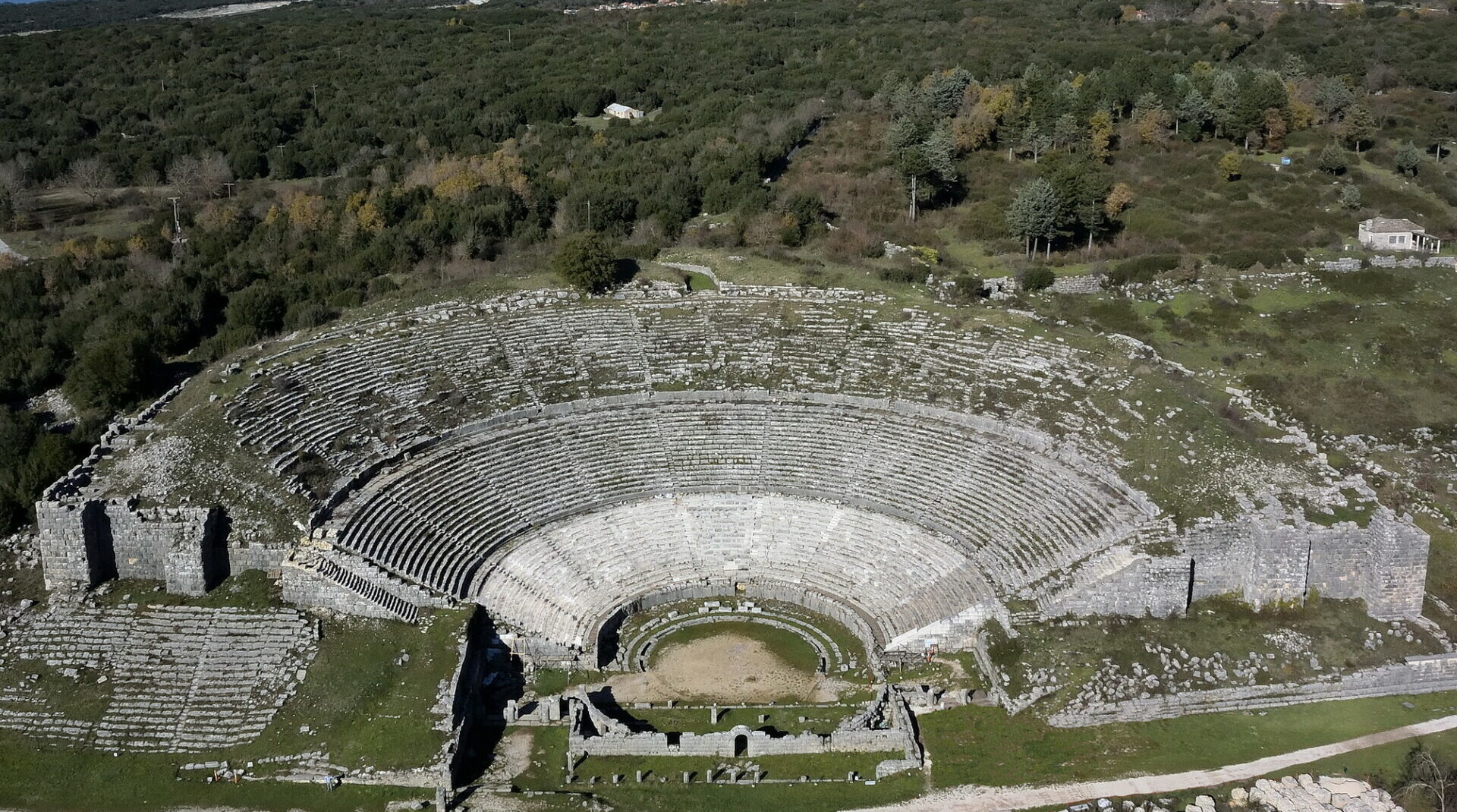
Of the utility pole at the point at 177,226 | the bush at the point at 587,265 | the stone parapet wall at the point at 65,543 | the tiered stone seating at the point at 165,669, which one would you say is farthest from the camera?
the utility pole at the point at 177,226

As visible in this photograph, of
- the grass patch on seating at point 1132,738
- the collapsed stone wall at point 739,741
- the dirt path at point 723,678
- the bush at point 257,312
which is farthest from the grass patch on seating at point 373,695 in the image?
the bush at point 257,312

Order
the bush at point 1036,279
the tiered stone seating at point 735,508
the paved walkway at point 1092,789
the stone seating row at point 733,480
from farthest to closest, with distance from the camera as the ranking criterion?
the bush at point 1036,279
the stone seating row at point 733,480
the tiered stone seating at point 735,508
the paved walkway at point 1092,789

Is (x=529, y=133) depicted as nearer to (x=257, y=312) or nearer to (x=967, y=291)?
(x=257, y=312)

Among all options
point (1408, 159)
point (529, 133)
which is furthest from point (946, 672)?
point (529, 133)

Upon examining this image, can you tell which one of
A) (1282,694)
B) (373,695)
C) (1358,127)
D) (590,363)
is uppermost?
(1358,127)

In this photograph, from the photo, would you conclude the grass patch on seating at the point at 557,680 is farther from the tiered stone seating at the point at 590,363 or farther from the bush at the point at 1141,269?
the bush at the point at 1141,269

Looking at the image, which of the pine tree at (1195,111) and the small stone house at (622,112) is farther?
the small stone house at (622,112)
